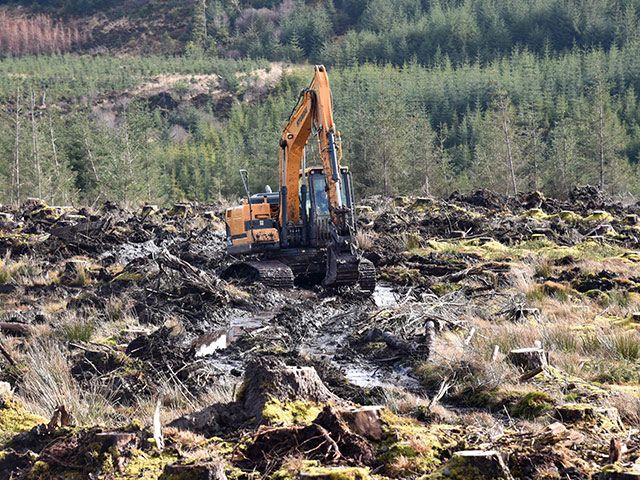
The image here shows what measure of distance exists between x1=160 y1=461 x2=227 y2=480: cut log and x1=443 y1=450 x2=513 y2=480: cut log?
110cm

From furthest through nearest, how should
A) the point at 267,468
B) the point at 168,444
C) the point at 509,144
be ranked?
1. the point at 509,144
2. the point at 168,444
3. the point at 267,468

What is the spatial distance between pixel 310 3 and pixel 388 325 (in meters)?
142

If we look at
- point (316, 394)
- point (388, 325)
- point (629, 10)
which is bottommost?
point (629, 10)

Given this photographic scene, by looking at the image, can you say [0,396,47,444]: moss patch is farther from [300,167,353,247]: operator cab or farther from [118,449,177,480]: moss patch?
[300,167,353,247]: operator cab

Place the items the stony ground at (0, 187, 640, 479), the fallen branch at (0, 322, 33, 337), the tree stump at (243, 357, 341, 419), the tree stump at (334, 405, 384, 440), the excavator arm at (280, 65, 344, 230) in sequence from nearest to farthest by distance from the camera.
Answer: the stony ground at (0, 187, 640, 479), the tree stump at (334, 405, 384, 440), the tree stump at (243, 357, 341, 419), the fallen branch at (0, 322, 33, 337), the excavator arm at (280, 65, 344, 230)

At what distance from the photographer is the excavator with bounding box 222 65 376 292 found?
1364 cm

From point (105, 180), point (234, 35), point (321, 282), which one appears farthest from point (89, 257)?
point (234, 35)

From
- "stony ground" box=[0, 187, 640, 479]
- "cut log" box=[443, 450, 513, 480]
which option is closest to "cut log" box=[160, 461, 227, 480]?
"stony ground" box=[0, 187, 640, 479]

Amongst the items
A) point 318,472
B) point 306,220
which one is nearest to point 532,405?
point 318,472

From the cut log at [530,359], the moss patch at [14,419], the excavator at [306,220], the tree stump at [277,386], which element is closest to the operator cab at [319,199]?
the excavator at [306,220]

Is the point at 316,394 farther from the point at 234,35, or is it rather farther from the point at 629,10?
the point at 234,35

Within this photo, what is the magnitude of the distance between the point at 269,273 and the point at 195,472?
1002 cm

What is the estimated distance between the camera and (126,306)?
1118 centimetres

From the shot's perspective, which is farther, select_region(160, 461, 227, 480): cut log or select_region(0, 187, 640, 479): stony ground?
select_region(0, 187, 640, 479): stony ground
